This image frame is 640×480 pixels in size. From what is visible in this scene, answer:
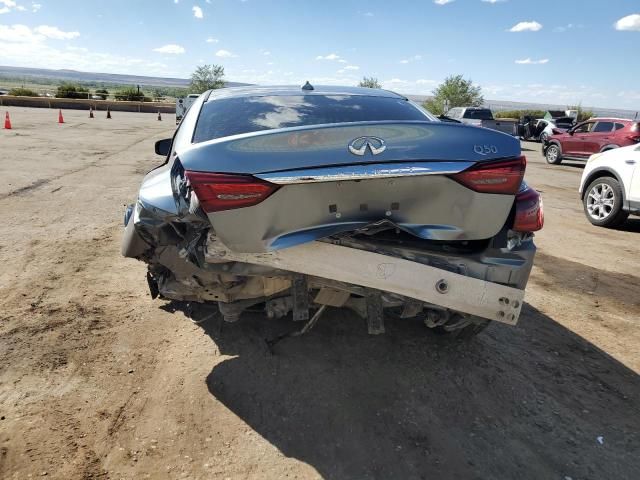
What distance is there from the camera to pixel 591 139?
1564 centimetres

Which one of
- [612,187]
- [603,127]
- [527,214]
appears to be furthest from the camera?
[603,127]

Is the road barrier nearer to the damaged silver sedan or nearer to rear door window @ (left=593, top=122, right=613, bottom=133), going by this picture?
rear door window @ (left=593, top=122, right=613, bottom=133)

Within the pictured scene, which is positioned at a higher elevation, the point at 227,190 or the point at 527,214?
the point at 227,190

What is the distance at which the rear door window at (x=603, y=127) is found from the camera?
15.3 meters

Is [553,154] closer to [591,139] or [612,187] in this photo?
[591,139]

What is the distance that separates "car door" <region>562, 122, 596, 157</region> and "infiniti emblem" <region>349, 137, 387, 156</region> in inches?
638

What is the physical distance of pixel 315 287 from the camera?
2.61 meters

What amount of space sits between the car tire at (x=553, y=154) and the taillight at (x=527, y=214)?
52.7 ft

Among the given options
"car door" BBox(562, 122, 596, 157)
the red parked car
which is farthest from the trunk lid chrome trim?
"car door" BBox(562, 122, 596, 157)

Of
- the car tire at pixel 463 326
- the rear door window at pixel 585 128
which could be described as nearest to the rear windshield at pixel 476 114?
the rear door window at pixel 585 128

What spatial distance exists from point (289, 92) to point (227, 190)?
1.64m

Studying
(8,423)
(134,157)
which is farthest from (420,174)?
(134,157)

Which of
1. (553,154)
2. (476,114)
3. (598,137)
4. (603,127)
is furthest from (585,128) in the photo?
(476,114)

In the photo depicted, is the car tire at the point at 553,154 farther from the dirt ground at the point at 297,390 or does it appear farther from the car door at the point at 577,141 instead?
the dirt ground at the point at 297,390
